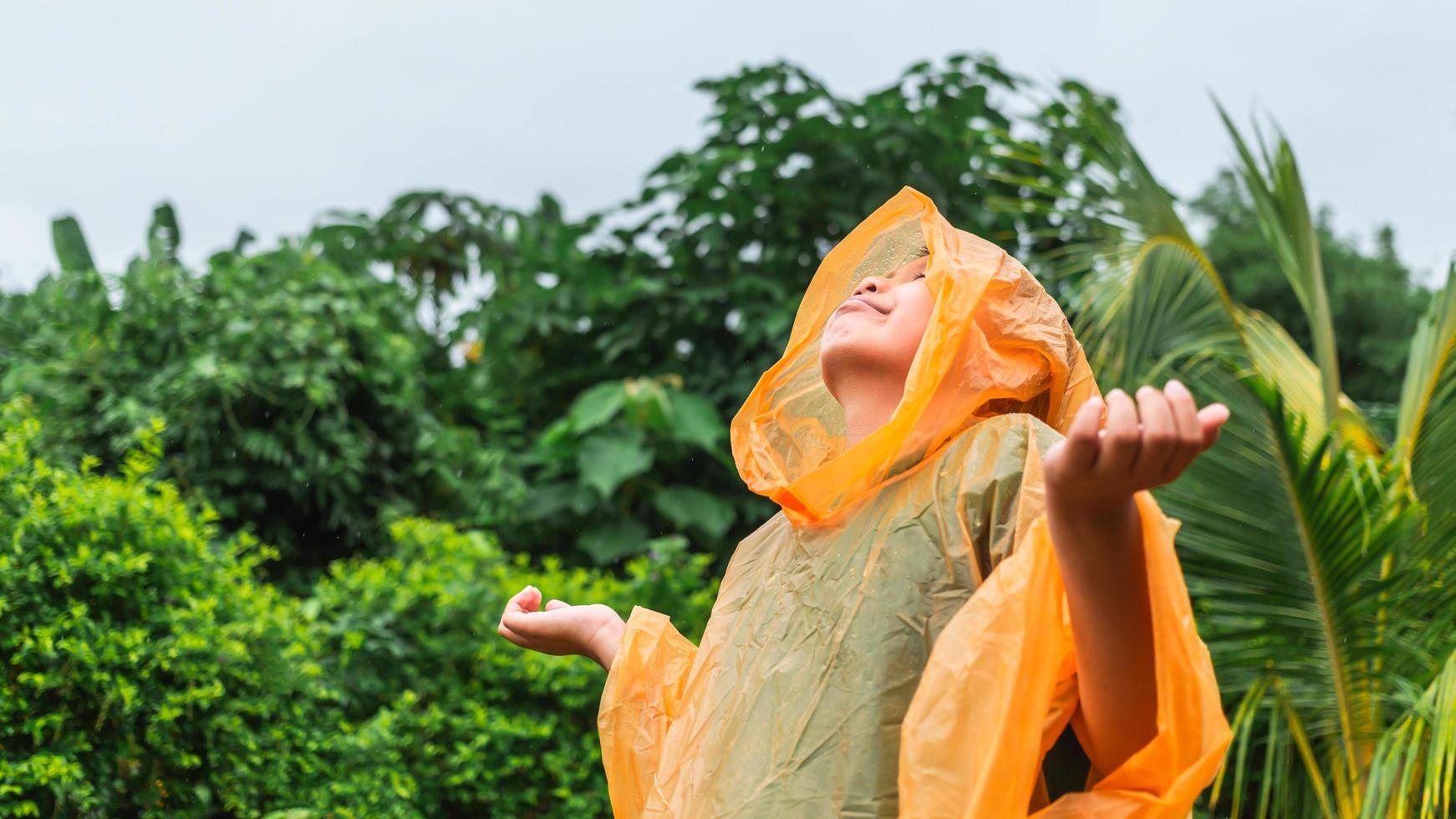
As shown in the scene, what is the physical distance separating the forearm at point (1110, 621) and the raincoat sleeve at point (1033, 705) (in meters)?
0.02

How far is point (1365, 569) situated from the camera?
9.43ft

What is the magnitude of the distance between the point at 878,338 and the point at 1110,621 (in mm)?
489

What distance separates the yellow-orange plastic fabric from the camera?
3.42 feet

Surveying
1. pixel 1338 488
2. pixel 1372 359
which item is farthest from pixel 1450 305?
pixel 1372 359

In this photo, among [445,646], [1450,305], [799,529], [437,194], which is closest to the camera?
[799,529]

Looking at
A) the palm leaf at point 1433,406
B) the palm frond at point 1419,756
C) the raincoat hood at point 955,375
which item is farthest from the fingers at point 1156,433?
the palm leaf at point 1433,406

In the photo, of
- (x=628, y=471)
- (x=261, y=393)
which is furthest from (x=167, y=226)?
(x=628, y=471)

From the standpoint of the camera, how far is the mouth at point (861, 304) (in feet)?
4.73

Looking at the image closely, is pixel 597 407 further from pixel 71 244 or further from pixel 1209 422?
pixel 1209 422

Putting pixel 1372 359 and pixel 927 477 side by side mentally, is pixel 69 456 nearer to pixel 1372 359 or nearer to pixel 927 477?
pixel 927 477

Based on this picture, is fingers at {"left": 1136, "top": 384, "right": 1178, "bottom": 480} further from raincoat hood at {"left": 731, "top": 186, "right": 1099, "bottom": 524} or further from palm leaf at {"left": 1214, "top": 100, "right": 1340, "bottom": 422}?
palm leaf at {"left": 1214, "top": 100, "right": 1340, "bottom": 422}

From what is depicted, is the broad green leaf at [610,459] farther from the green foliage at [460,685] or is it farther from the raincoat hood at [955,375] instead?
the raincoat hood at [955,375]

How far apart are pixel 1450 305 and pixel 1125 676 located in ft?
8.92

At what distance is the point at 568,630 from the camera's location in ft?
5.20
